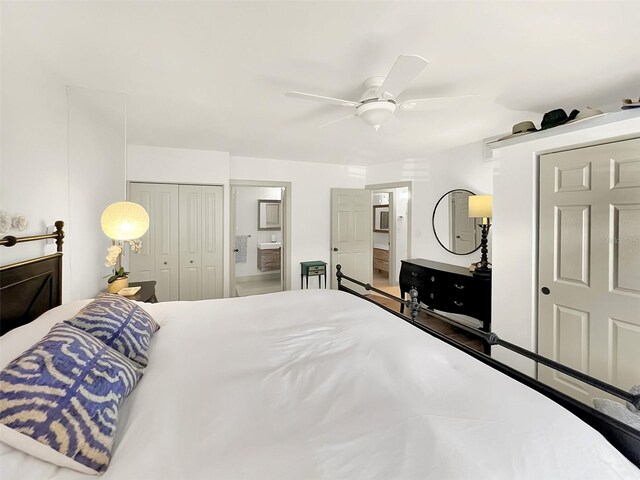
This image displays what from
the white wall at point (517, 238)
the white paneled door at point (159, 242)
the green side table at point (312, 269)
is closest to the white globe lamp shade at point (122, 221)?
the white paneled door at point (159, 242)

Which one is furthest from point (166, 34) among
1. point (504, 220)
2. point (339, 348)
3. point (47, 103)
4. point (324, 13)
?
point (504, 220)

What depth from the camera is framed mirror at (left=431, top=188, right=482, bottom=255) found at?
3.56m

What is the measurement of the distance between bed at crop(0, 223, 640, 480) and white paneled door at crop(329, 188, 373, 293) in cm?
345

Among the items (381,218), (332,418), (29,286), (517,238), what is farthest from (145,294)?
(381,218)

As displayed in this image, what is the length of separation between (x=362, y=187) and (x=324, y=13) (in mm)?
3790

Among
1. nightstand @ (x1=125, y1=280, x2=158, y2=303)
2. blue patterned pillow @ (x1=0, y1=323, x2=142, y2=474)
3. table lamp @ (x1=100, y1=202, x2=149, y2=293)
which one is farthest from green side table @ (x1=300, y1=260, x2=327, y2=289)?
blue patterned pillow @ (x1=0, y1=323, x2=142, y2=474)

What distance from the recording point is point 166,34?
148 centimetres

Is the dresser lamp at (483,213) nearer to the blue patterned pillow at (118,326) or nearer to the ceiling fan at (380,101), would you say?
the ceiling fan at (380,101)

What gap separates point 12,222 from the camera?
1470 mm

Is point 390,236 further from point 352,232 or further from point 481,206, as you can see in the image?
point 481,206

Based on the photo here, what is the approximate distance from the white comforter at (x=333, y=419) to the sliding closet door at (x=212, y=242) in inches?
101

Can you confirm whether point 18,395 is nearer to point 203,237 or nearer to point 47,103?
point 47,103

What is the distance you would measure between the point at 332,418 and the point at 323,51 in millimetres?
1809

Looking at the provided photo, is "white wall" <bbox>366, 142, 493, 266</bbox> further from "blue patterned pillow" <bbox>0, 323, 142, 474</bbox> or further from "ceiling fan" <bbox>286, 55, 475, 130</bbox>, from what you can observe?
"blue patterned pillow" <bbox>0, 323, 142, 474</bbox>
